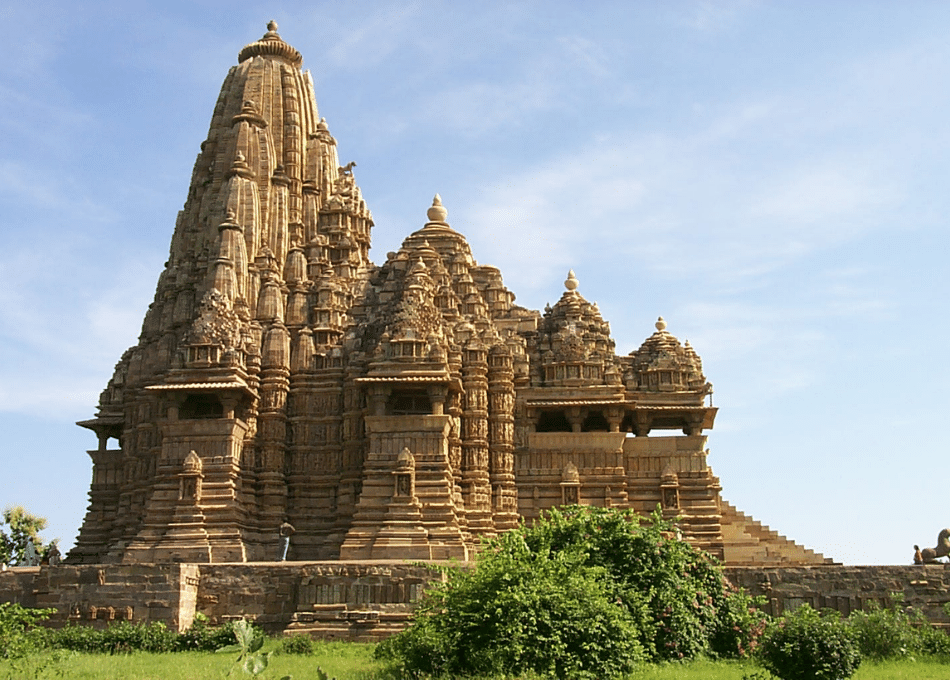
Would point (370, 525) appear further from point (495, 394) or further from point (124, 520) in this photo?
point (124, 520)

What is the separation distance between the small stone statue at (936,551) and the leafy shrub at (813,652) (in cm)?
1367

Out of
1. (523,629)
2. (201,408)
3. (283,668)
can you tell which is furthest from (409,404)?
(523,629)

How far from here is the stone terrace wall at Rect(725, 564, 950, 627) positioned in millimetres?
30156

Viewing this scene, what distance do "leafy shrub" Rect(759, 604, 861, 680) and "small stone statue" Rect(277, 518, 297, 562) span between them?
66.2 ft

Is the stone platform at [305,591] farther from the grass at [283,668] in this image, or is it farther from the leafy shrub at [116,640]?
the grass at [283,668]

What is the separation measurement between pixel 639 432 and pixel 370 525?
11.0 m

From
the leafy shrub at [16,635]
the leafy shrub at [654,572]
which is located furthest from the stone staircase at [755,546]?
the leafy shrub at [16,635]

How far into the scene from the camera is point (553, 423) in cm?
4425

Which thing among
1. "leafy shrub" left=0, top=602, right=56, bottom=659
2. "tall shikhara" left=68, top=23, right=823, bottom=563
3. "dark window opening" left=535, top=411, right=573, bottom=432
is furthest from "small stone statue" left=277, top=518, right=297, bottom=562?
"leafy shrub" left=0, top=602, right=56, bottom=659

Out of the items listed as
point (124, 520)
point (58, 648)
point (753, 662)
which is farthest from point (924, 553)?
point (124, 520)

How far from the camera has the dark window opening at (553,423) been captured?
144 ft

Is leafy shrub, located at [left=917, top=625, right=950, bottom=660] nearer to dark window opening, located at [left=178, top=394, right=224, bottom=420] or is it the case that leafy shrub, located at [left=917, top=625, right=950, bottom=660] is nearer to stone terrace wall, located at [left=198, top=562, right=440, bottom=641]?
stone terrace wall, located at [left=198, top=562, right=440, bottom=641]

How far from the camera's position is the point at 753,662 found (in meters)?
23.9

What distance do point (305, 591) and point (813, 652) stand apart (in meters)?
14.5
